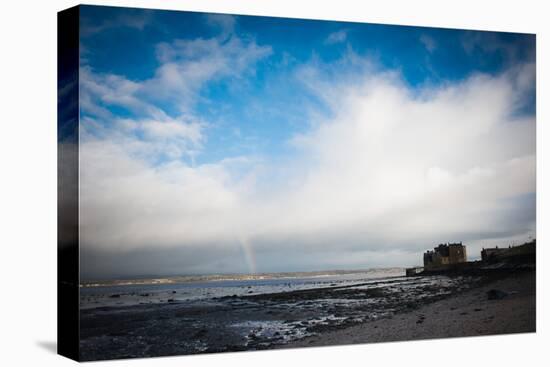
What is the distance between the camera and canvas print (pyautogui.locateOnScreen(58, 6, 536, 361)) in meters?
9.40

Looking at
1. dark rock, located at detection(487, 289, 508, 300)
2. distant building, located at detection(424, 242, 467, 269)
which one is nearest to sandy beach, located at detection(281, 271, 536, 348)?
dark rock, located at detection(487, 289, 508, 300)

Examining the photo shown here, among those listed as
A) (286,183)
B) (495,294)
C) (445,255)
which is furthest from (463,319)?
(286,183)

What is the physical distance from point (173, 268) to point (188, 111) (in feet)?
5.62

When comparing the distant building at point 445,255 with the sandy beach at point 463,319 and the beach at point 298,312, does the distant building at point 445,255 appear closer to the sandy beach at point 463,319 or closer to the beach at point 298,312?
the beach at point 298,312

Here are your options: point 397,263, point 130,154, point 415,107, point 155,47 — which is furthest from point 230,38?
point 397,263

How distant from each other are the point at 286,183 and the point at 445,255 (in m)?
2.26

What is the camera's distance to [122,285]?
31.2 ft

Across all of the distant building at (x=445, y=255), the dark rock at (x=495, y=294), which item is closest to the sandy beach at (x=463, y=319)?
the dark rock at (x=495, y=294)

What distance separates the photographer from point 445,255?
11.0m

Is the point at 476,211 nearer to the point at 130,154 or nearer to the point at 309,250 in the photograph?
the point at 309,250

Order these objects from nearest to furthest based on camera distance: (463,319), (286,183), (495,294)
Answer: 1. (286,183)
2. (463,319)
3. (495,294)

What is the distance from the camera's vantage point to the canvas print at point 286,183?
940 centimetres

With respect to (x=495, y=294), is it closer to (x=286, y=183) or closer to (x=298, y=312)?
(x=298, y=312)

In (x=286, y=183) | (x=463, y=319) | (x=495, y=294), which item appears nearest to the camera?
(x=286, y=183)
